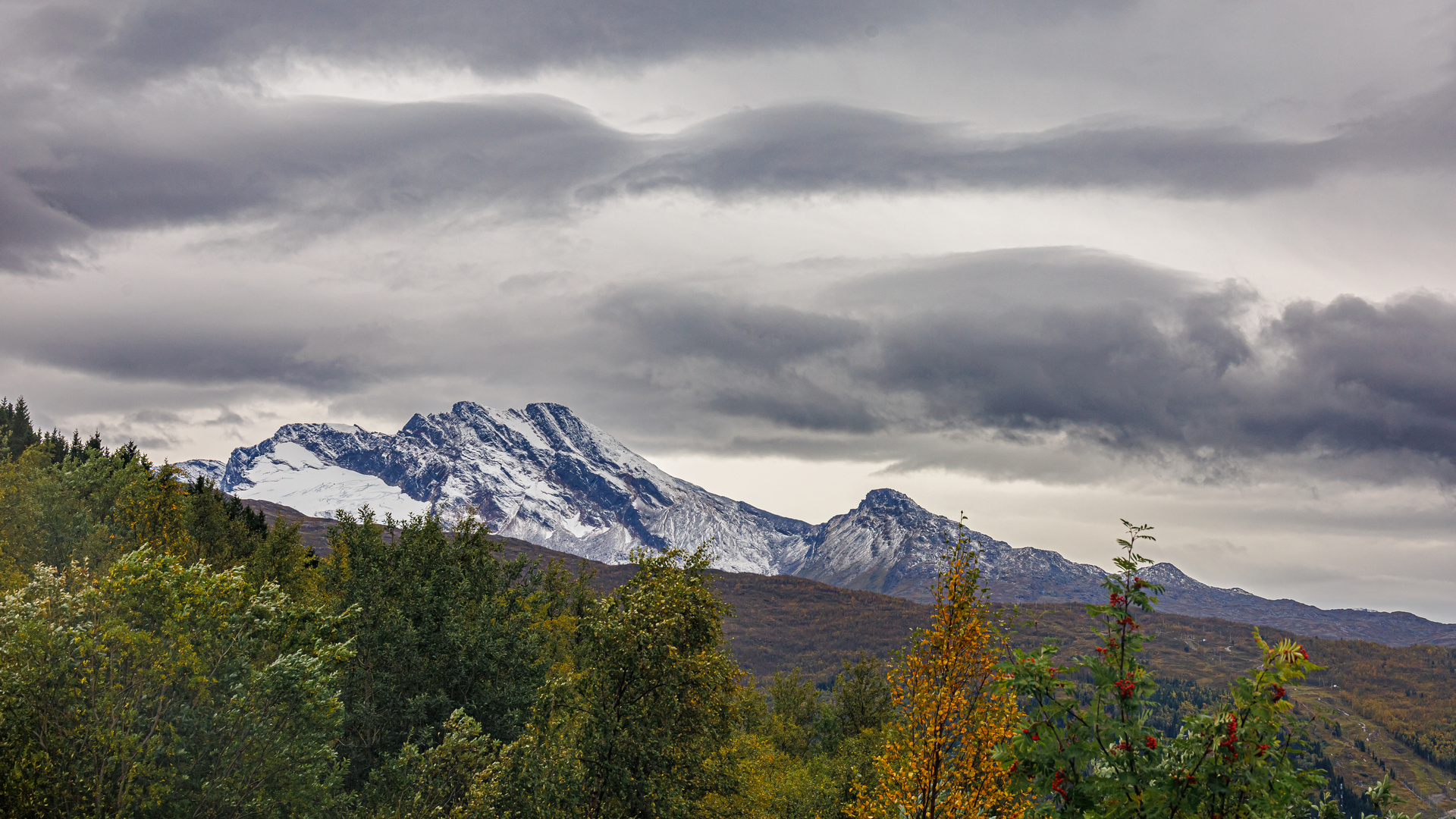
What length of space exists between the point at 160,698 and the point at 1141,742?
24756mm

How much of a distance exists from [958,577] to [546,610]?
236ft

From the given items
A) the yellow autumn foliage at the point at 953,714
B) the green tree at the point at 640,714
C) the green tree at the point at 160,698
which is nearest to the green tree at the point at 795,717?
the green tree at the point at 640,714

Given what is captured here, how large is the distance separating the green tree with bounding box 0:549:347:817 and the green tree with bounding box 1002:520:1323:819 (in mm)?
22038

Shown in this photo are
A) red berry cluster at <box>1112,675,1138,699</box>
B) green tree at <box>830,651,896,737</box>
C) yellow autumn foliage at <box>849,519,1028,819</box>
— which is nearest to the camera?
red berry cluster at <box>1112,675,1138,699</box>

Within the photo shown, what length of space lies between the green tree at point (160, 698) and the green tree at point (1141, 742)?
72.3 ft

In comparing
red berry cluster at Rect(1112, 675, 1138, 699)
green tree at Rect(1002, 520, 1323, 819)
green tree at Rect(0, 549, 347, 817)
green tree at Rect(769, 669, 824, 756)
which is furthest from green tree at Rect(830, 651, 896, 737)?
red berry cluster at Rect(1112, 675, 1138, 699)

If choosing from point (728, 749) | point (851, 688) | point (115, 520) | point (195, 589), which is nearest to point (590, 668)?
point (728, 749)

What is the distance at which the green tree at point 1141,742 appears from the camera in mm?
11836

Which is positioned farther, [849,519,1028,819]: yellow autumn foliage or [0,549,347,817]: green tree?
[0,549,347,817]: green tree

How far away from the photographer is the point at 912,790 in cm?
2122

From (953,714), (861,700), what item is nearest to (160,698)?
(953,714)

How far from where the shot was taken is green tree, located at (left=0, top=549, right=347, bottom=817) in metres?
22.4

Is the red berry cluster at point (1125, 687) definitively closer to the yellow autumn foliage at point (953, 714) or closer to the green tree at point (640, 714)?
the yellow autumn foliage at point (953, 714)

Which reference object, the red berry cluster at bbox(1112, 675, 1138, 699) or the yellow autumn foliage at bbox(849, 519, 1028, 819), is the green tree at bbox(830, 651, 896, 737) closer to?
the yellow autumn foliage at bbox(849, 519, 1028, 819)
